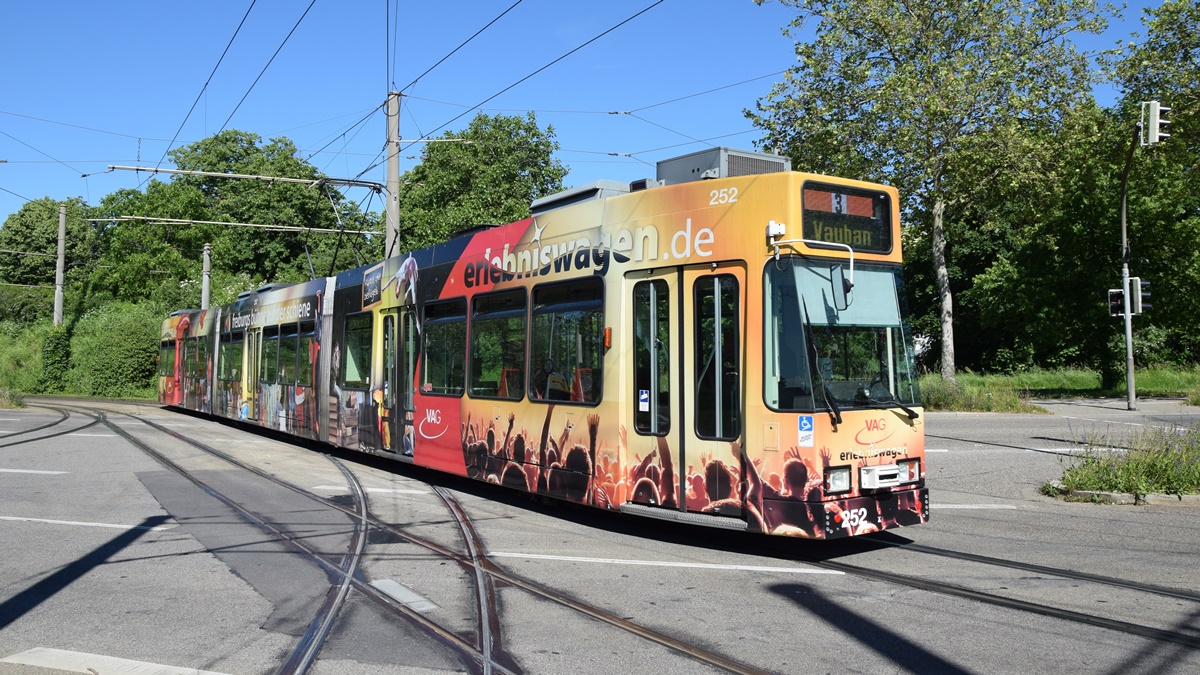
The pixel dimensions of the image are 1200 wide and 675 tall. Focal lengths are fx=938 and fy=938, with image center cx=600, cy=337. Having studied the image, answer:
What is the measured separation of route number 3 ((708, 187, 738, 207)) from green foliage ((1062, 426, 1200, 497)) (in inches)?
244

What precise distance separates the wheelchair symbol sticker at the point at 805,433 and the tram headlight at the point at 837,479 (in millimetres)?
263

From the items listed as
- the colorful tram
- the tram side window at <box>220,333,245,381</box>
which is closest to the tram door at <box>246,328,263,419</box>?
the tram side window at <box>220,333,245,381</box>

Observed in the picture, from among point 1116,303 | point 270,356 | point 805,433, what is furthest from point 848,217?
point 1116,303

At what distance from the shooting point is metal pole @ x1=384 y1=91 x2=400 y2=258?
18812 millimetres

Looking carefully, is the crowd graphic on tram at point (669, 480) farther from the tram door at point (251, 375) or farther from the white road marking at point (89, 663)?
the tram door at point (251, 375)

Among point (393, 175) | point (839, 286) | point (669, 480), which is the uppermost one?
point (393, 175)

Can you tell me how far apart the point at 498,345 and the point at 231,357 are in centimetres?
1423

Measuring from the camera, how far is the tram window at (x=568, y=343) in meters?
8.75

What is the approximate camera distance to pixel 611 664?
4988 mm

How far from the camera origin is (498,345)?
10484 millimetres

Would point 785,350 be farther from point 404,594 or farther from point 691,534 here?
point 404,594

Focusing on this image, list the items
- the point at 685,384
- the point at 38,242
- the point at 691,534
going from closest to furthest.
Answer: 1. the point at 685,384
2. the point at 691,534
3. the point at 38,242

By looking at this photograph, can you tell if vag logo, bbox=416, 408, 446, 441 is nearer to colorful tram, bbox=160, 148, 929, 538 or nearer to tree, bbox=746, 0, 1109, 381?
colorful tram, bbox=160, 148, 929, 538

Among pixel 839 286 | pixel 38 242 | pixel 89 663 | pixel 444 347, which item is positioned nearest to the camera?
pixel 89 663
